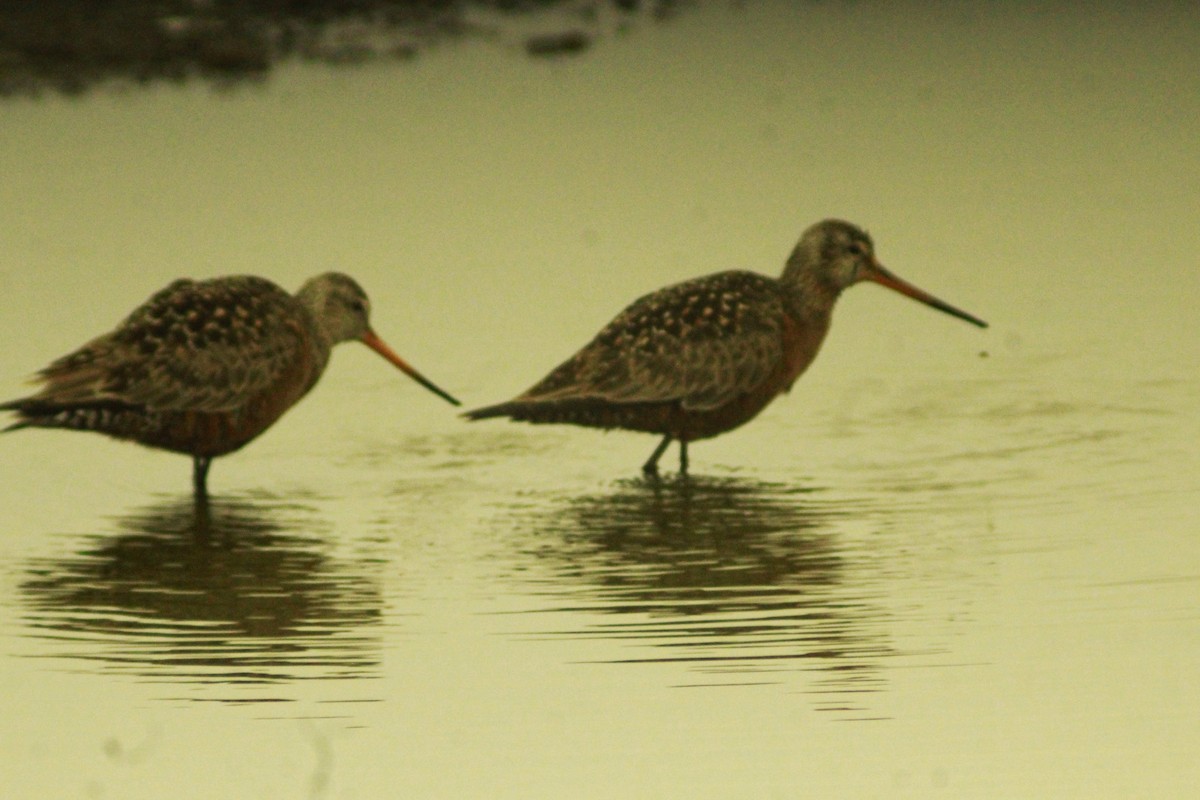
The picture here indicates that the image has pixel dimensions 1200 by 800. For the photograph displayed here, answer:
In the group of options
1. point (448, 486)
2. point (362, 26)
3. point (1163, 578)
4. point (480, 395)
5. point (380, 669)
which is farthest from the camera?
point (362, 26)

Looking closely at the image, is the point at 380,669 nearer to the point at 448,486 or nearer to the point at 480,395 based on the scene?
the point at 448,486

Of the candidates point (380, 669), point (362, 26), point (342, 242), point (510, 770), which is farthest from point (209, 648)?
point (362, 26)

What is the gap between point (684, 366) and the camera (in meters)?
10.8

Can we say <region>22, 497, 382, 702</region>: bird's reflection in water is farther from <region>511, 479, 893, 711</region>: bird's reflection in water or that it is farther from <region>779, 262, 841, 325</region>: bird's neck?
<region>779, 262, 841, 325</region>: bird's neck

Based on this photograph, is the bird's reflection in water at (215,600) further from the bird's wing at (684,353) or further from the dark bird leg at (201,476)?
the bird's wing at (684,353)

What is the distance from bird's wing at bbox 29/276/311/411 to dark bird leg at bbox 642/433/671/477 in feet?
4.61

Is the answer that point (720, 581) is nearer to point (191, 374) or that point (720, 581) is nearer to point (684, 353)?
point (684, 353)

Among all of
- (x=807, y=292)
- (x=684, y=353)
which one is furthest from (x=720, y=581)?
(x=807, y=292)

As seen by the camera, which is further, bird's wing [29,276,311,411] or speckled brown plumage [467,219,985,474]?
speckled brown plumage [467,219,985,474]

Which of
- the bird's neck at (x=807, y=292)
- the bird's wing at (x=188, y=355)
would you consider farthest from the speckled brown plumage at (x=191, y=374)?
the bird's neck at (x=807, y=292)

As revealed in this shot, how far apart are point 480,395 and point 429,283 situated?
2.35m

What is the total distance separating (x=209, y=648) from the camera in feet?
26.5

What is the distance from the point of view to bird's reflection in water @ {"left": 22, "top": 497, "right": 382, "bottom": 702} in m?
7.90

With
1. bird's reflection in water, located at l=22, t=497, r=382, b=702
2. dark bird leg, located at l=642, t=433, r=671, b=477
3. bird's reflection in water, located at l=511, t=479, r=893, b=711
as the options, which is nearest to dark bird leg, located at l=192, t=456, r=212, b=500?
bird's reflection in water, located at l=22, t=497, r=382, b=702
